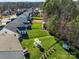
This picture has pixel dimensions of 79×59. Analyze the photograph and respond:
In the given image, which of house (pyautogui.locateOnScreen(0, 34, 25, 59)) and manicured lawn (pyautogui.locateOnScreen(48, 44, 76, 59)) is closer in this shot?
house (pyautogui.locateOnScreen(0, 34, 25, 59))

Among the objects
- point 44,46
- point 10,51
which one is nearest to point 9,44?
point 10,51

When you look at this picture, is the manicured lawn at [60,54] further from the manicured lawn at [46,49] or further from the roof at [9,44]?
the roof at [9,44]

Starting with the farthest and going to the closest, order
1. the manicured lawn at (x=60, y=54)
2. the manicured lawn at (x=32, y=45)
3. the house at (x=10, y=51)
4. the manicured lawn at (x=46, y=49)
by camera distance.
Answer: the manicured lawn at (x=32, y=45)
the manicured lawn at (x=46, y=49)
the manicured lawn at (x=60, y=54)
the house at (x=10, y=51)

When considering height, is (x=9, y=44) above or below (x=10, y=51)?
above

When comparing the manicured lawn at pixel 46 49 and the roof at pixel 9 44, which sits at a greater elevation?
the roof at pixel 9 44

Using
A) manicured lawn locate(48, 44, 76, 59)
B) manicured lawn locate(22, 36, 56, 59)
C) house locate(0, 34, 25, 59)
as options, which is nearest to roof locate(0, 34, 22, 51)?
house locate(0, 34, 25, 59)

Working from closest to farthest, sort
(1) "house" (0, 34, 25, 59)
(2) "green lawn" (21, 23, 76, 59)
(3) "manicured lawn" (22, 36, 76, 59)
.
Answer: (1) "house" (0, 34, 25, 59) < (3) "manicured lawn" (22, 36, 76, 59) < (2) "green lawn" (21, 23, 76, 59)

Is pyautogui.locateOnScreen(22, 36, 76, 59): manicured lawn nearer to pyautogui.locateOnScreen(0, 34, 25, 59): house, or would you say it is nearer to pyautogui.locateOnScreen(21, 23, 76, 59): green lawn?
pyautogui.locateOnScreen(21, 23, 76, 59): green lawn

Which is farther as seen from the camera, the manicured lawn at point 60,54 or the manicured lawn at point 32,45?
Result: the manicured lawn at point 32,45

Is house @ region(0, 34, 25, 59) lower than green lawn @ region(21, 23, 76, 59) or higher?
higher

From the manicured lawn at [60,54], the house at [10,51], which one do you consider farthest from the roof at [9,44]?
the manicured lawn at [60,54]

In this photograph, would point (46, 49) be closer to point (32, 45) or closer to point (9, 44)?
point (32, 45)
